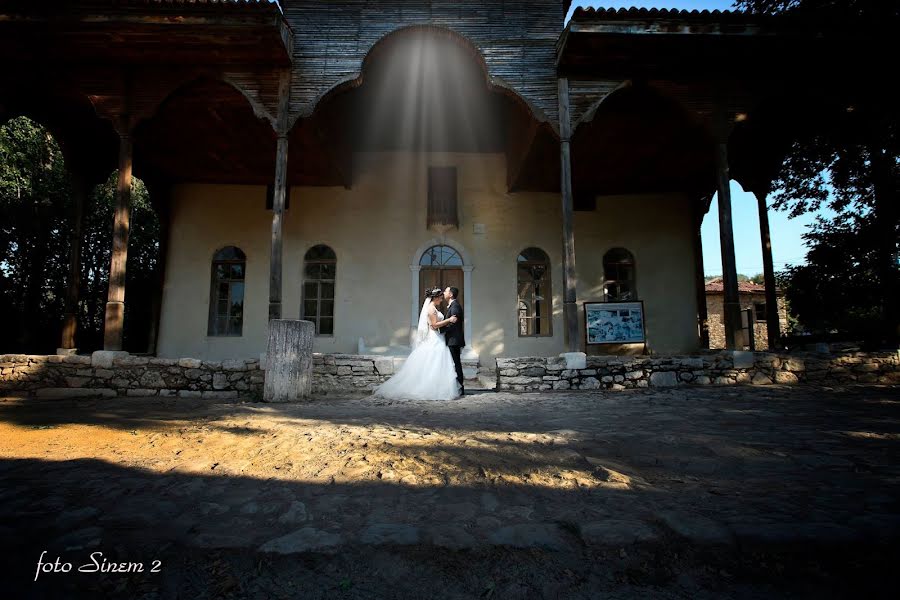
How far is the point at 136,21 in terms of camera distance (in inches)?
253

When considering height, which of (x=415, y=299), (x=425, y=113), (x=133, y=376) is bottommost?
(x=133, y=376)

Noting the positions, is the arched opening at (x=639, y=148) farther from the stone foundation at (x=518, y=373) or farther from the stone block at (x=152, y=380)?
the stone block at (x=152, y=380)

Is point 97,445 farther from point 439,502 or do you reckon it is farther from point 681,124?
point 681,124

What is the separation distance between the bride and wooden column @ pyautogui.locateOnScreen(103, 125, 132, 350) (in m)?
4.41

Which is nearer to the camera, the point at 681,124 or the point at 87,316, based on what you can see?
the point at 681,124

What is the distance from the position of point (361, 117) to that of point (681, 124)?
261 inches

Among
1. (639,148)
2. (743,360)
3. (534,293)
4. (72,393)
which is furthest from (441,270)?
(72,393)

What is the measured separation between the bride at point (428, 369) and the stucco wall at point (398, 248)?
12.2 ft

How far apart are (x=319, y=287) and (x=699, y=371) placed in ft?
27.1

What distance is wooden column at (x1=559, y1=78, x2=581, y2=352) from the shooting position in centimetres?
693

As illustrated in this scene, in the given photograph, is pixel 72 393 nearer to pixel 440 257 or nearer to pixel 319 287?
pixel 319 287

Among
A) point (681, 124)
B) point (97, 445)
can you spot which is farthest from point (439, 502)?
point (681, 124)

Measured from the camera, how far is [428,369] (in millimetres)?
6242

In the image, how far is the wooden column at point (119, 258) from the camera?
268 inches
